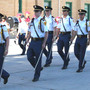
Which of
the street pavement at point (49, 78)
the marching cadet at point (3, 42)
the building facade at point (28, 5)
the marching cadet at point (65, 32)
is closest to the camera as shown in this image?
the marching cadet at point (3, 42)

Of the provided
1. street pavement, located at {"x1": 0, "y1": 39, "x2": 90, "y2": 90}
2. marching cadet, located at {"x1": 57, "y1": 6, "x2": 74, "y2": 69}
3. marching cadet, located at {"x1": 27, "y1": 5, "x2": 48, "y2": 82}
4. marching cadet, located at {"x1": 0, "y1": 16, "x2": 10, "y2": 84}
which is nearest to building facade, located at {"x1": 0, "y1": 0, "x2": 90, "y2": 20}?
street pavement, located at {"x1": 0, "y1": 39, "x2": 90, "y2": 90}

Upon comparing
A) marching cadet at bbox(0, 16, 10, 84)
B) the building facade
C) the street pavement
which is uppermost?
the building facade

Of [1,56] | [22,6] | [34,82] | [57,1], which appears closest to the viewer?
[1,56]

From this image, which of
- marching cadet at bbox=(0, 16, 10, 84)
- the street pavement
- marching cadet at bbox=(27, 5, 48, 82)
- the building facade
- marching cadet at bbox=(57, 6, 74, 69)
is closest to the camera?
marching cadet at bbox=(0, 16, 10, 84)

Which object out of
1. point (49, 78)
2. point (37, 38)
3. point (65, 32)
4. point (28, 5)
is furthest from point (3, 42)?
point (28, 5)

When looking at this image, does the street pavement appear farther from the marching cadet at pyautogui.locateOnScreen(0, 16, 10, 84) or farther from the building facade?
the building facade

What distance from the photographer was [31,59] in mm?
8586

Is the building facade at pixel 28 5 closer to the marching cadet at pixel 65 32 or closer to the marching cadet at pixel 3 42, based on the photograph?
the marching cadet at pixel 65 32

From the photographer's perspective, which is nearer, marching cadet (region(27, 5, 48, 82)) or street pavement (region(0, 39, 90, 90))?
street pavement (region(0, 39, 90, 90))

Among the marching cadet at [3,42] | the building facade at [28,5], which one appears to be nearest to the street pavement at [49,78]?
the marching cadet at [3,42]

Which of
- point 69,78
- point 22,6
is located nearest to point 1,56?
point 69,78

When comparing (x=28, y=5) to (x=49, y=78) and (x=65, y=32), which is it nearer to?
(x=65, y=32)

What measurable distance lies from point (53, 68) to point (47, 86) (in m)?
3.07

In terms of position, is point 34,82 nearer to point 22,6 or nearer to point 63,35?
point 63,35
